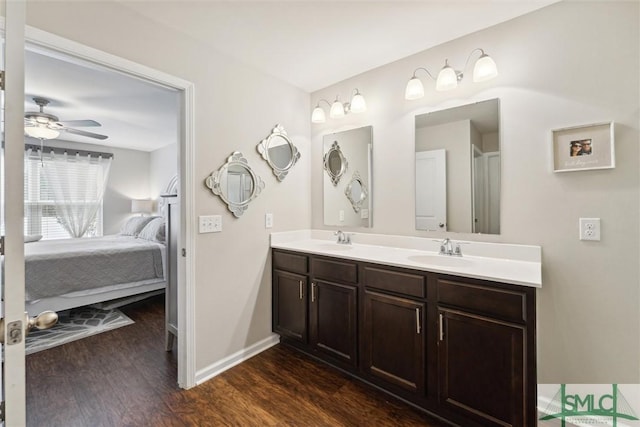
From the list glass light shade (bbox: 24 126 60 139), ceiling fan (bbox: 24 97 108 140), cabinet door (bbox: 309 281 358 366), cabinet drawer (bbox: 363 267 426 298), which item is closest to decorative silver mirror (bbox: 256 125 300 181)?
cabinet door (bbox: 309 281 358 366)

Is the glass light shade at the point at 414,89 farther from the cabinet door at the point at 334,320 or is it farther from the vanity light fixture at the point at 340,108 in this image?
the cabinet door at the point at 334,320

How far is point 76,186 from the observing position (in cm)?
512

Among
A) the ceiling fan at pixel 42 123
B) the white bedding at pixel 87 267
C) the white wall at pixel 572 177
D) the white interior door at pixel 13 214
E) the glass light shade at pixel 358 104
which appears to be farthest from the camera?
the ceiling fan at pixel 42 123

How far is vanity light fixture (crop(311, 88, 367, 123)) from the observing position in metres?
2.43

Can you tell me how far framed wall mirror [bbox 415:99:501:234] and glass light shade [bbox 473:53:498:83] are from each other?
0.61ft

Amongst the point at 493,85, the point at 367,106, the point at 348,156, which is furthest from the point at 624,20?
the point at 348,156

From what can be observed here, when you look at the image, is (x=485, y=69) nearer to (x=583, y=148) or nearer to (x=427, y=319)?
(x=583, y=148)

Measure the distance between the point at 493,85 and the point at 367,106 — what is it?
97 cm

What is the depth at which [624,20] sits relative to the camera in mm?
1494

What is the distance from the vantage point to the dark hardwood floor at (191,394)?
5.55 feet

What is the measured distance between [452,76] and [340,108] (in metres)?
0.94

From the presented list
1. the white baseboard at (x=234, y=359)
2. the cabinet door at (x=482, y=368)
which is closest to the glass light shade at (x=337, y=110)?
the cabinet door at (x=482, y=368)

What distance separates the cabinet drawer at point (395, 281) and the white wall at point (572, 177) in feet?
1.98

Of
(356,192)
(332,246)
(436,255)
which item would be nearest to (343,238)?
(332,246)
